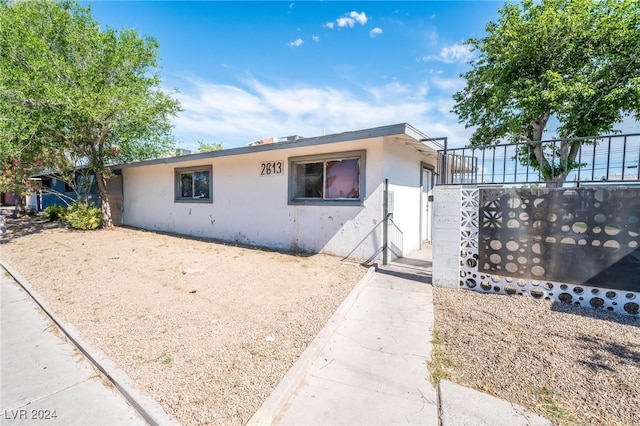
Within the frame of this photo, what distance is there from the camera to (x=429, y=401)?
7.30 feet

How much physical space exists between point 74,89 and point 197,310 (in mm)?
9110

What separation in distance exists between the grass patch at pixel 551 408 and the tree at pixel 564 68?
9.16m

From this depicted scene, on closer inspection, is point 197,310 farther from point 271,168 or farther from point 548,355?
point 271,168

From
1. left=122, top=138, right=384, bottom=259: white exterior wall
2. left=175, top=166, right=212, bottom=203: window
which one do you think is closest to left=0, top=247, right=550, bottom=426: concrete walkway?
left=122, top=138, right=384, bottom=259: white exterior wall

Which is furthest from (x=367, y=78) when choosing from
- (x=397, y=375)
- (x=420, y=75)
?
(x=397, y=375)

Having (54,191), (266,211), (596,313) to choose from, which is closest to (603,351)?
(596,313)

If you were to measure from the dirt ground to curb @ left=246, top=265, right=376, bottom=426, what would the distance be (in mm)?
72

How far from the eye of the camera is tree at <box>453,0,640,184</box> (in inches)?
395

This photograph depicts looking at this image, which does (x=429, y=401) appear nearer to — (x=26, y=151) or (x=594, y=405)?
(x=594, y=405)

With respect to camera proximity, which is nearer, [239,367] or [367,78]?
[239,367]

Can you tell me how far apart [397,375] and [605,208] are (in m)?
3.56

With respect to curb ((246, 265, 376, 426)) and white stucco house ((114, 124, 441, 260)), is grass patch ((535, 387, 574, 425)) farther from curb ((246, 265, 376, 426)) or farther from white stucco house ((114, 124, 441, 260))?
white stucco house ((114, 124, 441, 260))

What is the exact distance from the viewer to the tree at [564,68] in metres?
10.0

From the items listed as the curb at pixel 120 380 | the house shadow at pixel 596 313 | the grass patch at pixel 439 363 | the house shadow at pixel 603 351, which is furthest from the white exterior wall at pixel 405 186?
the curb at pixel 120 380
